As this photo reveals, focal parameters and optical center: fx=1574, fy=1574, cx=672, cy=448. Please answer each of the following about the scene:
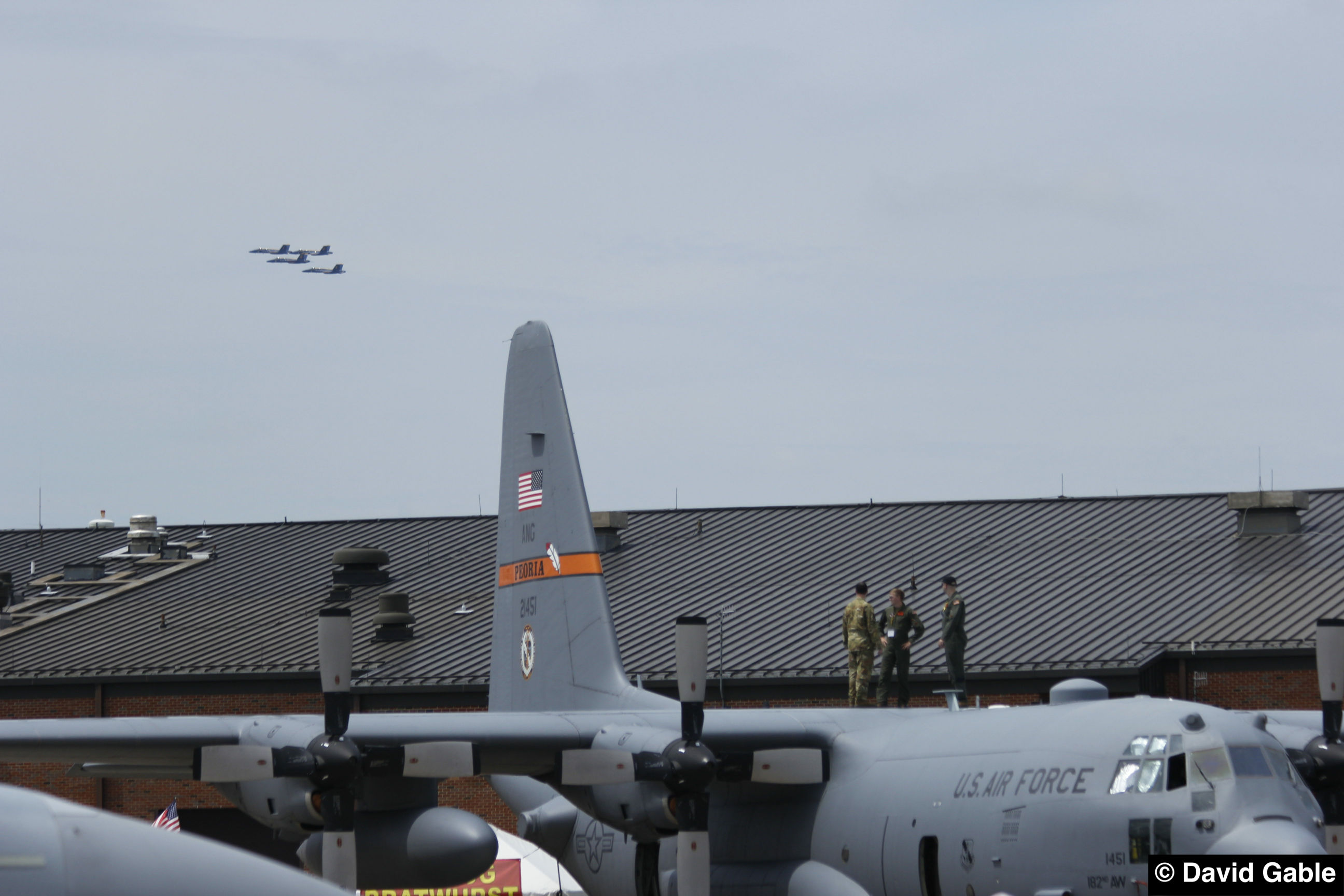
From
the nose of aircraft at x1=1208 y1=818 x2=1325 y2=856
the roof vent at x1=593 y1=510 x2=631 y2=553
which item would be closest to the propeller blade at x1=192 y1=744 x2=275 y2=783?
the nose of aircraft at x1=1208 y1=818 x2=1325 y2=856

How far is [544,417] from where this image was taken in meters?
25.1

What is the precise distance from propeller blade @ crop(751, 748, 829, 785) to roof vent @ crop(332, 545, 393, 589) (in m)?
28.4

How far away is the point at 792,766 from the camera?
1916cm

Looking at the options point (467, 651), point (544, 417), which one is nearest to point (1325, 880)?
point (544, 417)

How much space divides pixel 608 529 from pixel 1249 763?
32.3 meters

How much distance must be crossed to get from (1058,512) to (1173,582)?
659 centimetres

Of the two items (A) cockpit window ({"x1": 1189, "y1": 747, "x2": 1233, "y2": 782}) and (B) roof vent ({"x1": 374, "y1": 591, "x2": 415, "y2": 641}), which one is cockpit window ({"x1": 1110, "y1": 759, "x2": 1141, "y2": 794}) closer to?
(A) cockpit window ({"x1": 1189, "y1": 747, "x2": 1233, "y2": 782})

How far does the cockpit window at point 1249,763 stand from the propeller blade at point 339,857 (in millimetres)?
9408

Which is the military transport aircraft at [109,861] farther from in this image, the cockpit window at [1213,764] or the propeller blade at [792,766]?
the propeller blade at [792,766]

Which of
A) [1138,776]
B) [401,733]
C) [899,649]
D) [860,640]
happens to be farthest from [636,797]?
[1138,776]

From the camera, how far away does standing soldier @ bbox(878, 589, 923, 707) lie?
23.5 m

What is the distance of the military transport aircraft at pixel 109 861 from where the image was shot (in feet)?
18.8

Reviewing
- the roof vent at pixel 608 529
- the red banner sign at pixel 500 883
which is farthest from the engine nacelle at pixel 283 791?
the roof vent at pixel 608 529

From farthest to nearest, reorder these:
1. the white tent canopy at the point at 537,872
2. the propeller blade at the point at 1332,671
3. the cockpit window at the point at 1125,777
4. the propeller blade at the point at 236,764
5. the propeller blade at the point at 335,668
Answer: the white tent canopy at the point at 537,872, the propeller blade at the point at 335,668, the propeller blade at the point at 236,764, the propeller blade at the point at 1332,671, the cockpit window at the point at 1125,777
